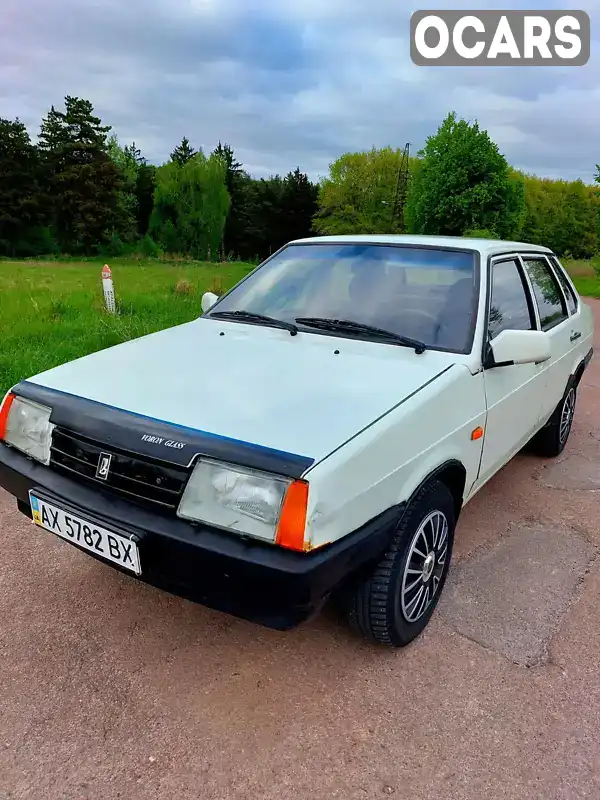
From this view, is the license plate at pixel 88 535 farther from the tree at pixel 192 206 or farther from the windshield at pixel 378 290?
the tree at pixel 192 206

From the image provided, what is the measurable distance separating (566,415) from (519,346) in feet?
7.25

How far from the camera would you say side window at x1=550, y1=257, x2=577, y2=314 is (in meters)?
4.35

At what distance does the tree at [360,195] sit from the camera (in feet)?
175

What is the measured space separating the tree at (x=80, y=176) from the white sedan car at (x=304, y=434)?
169ft

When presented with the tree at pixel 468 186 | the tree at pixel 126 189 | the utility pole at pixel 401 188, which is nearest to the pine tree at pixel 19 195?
the tree at pixel 126 189

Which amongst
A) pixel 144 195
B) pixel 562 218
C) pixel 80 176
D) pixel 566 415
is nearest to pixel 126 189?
pixel 144 195

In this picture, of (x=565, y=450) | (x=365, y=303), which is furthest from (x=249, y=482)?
(x=565, y=450)

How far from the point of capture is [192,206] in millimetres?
49531

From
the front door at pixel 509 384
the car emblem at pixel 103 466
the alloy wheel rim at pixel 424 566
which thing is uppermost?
the front door at pixel 509 384

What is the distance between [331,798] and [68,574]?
5.53 feet

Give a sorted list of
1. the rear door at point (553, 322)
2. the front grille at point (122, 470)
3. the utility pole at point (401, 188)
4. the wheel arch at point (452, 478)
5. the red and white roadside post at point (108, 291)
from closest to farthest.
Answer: the front grille at point (122, 470), the wheel arch at point (452, 478), the rear door at point (553, 322), the red and white roadside post at point (108, 291), the utility pole at point (401, 188)

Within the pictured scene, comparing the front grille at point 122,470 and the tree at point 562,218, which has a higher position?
the tree at point 562,218

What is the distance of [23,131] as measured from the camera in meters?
48.3

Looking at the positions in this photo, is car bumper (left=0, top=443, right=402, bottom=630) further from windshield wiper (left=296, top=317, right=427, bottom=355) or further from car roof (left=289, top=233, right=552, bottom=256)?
car roof (left=289, top=233, right=552, bottom=256)
